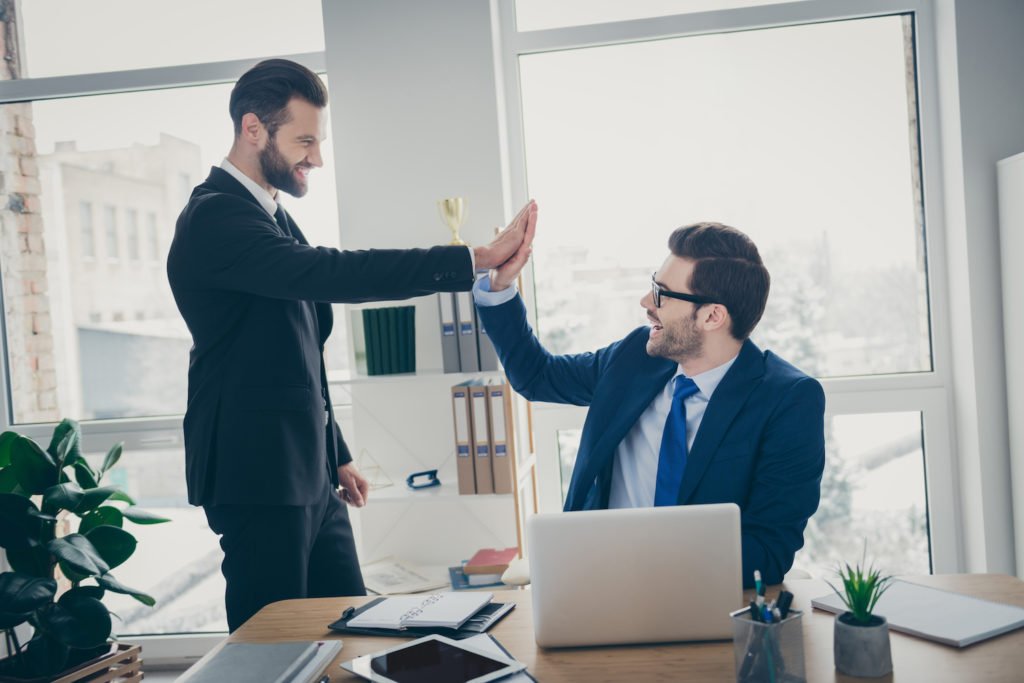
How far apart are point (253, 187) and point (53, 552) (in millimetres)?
1135

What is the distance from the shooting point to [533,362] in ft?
8.04

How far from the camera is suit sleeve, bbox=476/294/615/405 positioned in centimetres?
239

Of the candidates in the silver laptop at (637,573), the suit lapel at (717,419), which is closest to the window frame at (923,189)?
the suit lapel at (717,419)

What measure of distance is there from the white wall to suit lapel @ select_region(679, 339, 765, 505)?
58.3 inches

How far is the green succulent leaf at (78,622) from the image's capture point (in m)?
2.43

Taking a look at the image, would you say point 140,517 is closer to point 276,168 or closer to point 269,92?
point 276,168

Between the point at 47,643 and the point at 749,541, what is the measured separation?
79.5 inches

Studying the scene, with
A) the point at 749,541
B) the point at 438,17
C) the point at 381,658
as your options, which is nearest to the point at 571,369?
the point at 749,541

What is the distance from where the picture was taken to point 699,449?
1860 millimetres

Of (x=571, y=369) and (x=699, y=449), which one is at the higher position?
(x=571, y=369)

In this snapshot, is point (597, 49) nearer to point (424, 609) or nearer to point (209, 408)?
point (209, 408)

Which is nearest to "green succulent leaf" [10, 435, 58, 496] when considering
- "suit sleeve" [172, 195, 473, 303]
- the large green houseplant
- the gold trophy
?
the large green houseplant

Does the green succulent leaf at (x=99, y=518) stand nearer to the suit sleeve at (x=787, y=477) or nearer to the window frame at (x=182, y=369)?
the window frame at (x=182, y=369)

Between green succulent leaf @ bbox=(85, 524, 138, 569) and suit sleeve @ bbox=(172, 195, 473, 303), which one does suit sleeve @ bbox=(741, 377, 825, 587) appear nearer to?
suit sleeve @ bbox=(172, 195, 473, 303)
